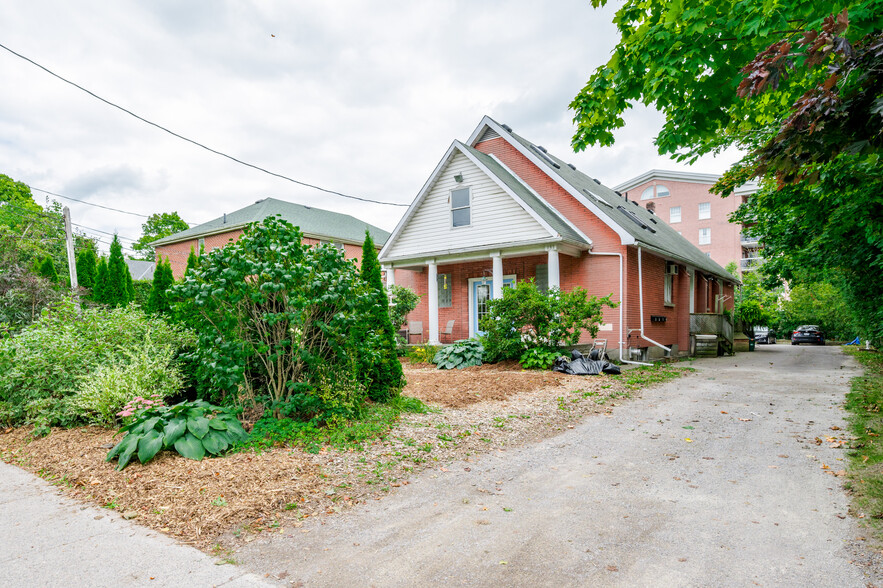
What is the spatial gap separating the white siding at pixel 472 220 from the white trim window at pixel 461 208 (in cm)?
14

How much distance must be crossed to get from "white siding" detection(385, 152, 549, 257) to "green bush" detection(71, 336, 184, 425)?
9998mm

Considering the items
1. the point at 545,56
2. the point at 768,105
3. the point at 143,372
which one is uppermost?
the point at 545,56

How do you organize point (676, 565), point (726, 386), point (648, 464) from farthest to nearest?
point (726, 386) → point (648, 464) → point (676, 565)

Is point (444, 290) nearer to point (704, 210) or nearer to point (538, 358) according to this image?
point (538, 358)

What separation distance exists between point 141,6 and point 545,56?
755 cm

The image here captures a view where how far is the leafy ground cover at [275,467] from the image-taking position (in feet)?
11.0

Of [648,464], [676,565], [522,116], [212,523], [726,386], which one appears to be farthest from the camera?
Result: [522,116]

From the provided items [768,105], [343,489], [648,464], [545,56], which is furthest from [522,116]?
[343,489]

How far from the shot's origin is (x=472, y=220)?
586 inches

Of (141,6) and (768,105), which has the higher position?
(141,6)

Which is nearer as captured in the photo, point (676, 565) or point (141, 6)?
point (676, 565)

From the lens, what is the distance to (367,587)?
8.09ft

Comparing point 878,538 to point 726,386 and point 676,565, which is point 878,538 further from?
point 726,386

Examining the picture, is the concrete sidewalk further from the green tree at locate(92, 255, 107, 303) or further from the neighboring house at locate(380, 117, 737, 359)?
the green tree at locate(92, 255, 107, 303)
